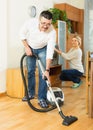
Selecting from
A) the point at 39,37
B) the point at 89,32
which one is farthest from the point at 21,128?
the point at 89,32

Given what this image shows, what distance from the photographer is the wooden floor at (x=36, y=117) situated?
2374 millimetres

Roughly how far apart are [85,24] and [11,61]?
292cm

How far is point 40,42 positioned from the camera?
3045 millimetres

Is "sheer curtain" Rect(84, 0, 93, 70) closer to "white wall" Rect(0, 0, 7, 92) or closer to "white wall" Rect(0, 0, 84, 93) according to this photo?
"white wall" Rect(0, 0, 84, 93)

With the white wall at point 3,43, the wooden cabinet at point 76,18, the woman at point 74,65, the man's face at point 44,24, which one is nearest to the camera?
the man's face at point 44,24

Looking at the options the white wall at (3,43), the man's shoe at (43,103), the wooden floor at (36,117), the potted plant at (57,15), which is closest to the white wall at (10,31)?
the white wall at (3,43)

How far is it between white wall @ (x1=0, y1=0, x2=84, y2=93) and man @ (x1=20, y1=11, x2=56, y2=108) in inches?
25.3

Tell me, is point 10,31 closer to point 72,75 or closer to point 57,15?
point 57,15

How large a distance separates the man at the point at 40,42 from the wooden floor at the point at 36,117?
28 centimetres

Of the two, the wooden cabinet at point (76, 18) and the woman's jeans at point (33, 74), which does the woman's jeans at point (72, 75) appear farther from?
the wooden cabinet at point (76, 18)

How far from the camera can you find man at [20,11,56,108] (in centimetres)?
285

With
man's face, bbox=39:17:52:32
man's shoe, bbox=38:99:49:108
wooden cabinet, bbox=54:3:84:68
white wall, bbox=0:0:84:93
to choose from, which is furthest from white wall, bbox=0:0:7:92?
A: wooden cabinet, bbox=54:3:84:68

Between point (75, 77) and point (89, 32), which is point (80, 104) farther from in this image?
point (89, 32)

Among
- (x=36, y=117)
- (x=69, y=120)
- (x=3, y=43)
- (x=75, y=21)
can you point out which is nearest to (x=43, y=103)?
(x=36, y=117)
